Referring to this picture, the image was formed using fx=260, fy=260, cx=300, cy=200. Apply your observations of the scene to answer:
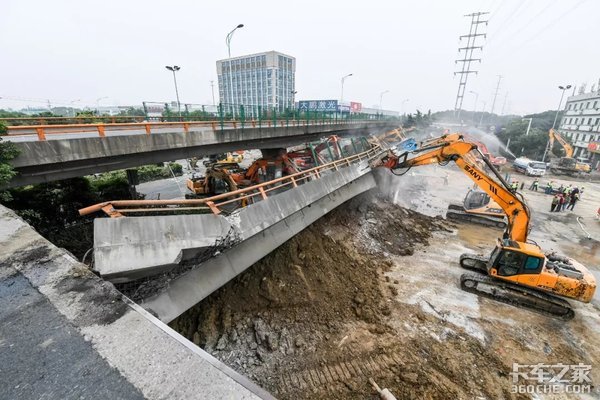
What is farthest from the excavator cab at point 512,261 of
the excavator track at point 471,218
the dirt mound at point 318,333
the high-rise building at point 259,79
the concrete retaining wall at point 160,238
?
the high-rise building at point 259,79

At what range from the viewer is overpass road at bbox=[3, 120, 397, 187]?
7160mm

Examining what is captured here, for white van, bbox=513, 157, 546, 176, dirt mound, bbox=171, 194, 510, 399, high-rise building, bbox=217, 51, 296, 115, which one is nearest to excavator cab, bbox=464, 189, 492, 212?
dirt mound, bbox=171, 194, 510, 399

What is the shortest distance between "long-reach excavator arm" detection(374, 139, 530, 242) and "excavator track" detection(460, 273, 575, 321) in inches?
68.3

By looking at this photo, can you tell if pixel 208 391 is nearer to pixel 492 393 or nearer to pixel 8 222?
pixel 8 222

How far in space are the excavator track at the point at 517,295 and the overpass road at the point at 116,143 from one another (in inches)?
459

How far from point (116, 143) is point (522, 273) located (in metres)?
13.8

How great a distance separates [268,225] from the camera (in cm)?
701

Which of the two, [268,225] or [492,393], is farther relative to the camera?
[268,225]

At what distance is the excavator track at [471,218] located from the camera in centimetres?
1483

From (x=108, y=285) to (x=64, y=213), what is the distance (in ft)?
28.1

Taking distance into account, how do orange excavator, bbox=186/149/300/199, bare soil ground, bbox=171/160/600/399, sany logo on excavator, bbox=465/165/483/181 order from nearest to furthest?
1. bare soil ground, bbox=171/160/600/399
2. sany logo on excavator, bbox=465/165/483/181
3. orange excavator, bbox=186/149/300/199

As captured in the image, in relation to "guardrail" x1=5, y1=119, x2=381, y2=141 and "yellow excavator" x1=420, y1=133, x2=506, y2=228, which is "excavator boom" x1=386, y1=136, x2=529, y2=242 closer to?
"yellow excavator" x1=420, y1=133, x2=506, y2=228

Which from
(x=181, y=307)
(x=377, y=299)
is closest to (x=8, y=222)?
(x=181, y=307)

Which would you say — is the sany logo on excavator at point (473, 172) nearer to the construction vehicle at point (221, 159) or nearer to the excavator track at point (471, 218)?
the excavator track at point (471, 218)
